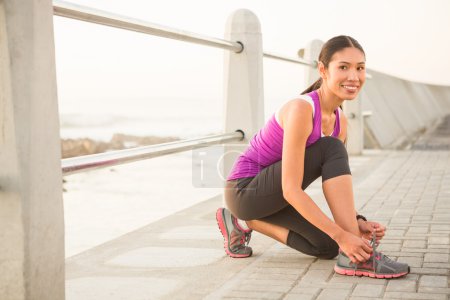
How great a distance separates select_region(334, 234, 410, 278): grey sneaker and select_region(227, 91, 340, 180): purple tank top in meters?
0.51

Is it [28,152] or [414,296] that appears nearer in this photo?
[28,152]

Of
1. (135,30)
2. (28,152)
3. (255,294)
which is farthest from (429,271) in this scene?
(28,152)

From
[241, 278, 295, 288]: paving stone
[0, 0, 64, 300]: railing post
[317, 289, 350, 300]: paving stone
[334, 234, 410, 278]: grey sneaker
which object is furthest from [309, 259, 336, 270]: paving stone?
[0, 0, 64, 300]: railing post

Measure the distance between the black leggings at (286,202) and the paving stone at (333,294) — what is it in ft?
1.57

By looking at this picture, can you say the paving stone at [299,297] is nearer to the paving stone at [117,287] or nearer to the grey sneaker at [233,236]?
the paving stone at [117,287]

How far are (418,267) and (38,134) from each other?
163 cm

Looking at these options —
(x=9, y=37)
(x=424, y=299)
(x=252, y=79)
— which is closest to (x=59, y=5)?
(x=9, y=37)

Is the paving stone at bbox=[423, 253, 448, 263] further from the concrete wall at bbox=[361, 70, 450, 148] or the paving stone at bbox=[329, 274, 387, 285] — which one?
the concrete wall at bbox=[361, 70, 450, 148]

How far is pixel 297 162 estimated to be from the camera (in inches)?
109

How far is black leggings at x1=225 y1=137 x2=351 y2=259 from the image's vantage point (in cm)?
285

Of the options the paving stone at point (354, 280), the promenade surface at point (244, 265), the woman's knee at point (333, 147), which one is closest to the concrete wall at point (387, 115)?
the promenade surface at point (244, 265)

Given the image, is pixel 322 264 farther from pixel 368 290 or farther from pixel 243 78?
pixel 243 78

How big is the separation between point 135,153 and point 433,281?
119 centimetres

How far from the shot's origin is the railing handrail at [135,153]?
6.99ft
